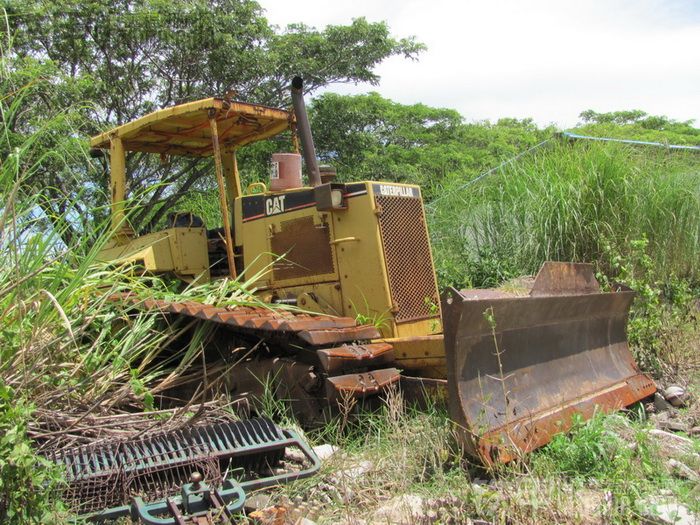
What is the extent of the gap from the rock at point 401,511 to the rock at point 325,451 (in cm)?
78

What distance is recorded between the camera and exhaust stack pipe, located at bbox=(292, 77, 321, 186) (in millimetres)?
5391

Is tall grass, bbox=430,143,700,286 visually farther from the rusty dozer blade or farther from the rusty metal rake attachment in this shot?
the rusty metal rake attachment

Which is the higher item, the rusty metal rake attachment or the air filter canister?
the air filter canister

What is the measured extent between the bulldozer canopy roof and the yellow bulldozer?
0.02 m

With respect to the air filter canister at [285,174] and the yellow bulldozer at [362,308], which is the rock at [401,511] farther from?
the air filter canister at [285,174]

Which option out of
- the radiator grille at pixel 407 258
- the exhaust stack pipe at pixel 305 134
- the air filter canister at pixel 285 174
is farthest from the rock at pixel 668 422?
the air filter canister at pixel 285 174

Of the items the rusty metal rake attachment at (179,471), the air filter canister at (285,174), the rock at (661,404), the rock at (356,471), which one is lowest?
the rock at (661,404)

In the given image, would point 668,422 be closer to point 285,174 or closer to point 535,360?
point 535,360

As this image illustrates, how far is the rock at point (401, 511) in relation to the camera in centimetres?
293

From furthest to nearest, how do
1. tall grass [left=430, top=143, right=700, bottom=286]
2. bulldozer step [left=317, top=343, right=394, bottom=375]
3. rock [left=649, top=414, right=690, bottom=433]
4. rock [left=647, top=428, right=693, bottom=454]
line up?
tall grass [left=430, top=143, right=700, bottom=286] → rock [left=649, top=414, right=690, bottom=433] → bulldozer step [left=317, top=343, right=394, bottom=375] → rock [left=647, top=428, right=693, bottom=454]

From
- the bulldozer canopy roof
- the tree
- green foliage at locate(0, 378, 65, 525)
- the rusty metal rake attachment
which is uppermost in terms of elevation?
the tree

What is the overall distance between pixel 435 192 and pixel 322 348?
5.59m

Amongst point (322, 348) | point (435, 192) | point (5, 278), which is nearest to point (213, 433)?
point (322, 348)

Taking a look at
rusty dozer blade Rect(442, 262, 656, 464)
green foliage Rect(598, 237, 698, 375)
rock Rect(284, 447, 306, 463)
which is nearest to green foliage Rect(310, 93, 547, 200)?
green foliage Rect(598, 237, 698, 375)
